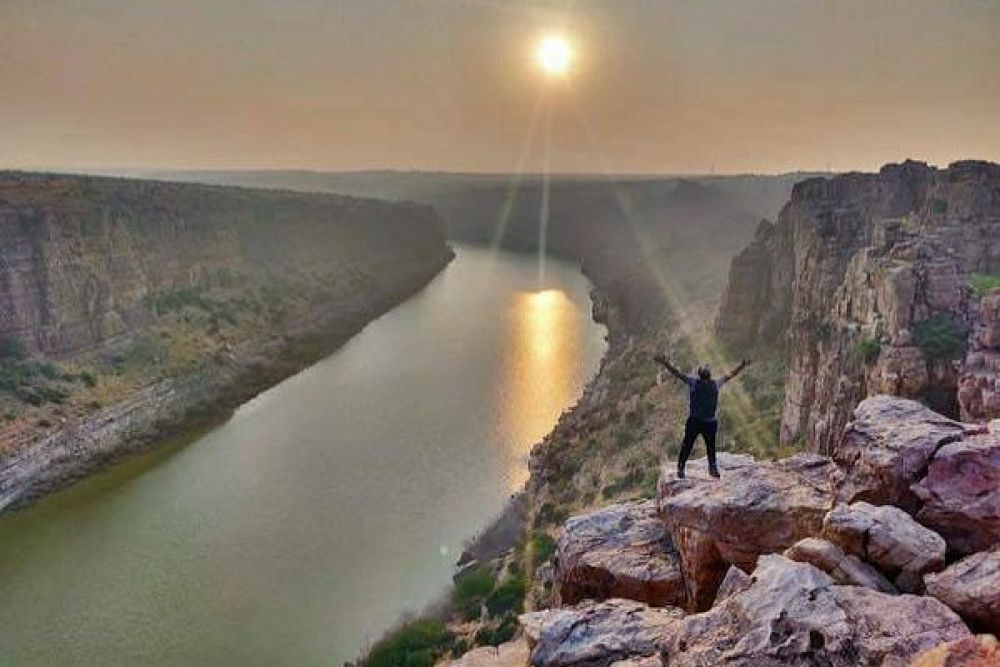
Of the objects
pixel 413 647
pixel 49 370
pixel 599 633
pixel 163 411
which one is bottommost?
pixel 163 411

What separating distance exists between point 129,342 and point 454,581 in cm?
3617

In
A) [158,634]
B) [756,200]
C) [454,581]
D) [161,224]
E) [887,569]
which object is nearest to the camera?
[887,569]

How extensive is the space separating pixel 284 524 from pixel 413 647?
1304 centimetres

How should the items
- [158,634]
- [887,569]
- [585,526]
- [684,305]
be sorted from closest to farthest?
[887,569], [585,526], [158,634], [684,305]

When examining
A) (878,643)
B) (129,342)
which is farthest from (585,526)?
(129,342)

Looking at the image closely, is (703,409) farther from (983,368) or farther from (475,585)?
(475,585)

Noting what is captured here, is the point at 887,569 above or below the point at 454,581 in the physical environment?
above

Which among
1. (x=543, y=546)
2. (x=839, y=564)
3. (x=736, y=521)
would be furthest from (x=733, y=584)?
(x=543, y=546)

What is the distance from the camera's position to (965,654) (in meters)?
7.26

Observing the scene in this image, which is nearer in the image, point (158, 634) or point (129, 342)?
point (158, 634)

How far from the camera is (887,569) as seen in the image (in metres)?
9.69

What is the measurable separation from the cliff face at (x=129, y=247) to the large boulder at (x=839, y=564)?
162 ft

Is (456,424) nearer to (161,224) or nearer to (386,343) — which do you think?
(386,343)

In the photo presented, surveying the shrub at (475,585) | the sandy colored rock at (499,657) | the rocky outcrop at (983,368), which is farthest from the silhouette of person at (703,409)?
the shrub at (475,585)
